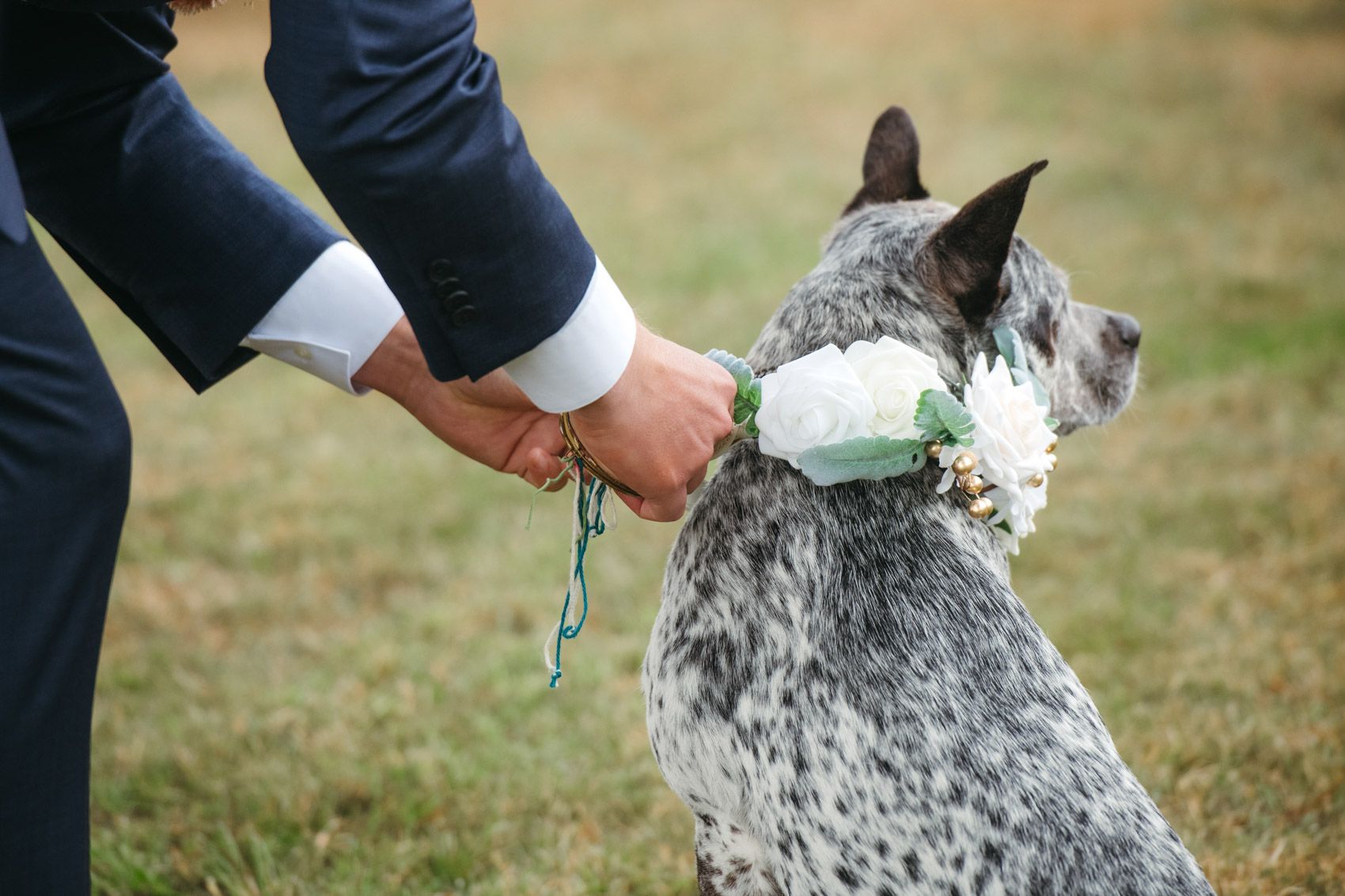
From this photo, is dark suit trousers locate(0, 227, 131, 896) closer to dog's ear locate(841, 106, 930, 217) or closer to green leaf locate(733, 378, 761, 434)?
green leaf locate(733, 378, 761, 434)

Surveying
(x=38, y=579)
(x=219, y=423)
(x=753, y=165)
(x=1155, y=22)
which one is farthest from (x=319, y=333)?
(x=1155, y=22)

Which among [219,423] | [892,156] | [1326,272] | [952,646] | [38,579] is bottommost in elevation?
[219,423]

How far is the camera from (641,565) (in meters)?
5.32

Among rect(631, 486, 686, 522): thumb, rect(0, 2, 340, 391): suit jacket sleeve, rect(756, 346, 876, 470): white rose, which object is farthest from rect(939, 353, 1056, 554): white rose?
rect(0, 2, 340, 391): suit jacket sleeve

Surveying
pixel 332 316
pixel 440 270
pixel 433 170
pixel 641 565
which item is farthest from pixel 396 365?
pixel 641 565

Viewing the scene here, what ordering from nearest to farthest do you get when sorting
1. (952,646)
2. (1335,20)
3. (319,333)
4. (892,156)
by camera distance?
(952,646)
(319,333)
(892,156)
(1335,20)

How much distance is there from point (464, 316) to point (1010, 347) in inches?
49.4

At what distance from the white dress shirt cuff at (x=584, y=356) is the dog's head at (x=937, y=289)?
0.57 meters

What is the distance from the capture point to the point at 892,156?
120 inches

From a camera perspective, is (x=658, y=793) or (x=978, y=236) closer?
(x=978, y=236)

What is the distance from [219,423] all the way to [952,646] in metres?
5.59

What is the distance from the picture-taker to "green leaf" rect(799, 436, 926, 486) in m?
2.26

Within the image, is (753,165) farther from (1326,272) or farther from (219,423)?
(219,423)

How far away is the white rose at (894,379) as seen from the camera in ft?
7.47
